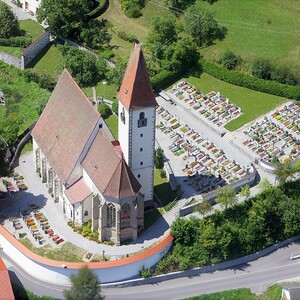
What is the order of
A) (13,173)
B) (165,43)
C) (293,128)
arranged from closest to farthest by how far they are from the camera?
(13,173) < (293,128) < (165,43)

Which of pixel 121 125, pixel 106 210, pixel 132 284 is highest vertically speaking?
pixel 121 125

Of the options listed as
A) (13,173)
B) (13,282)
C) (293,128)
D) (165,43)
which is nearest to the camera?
(13,282)

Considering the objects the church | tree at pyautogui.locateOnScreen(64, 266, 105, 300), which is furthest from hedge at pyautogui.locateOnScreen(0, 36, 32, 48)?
tree at pyautogui.locateOnScreen(64, 266, 105, 300)

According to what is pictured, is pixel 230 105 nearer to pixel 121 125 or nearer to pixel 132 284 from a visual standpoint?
pixel 121 125

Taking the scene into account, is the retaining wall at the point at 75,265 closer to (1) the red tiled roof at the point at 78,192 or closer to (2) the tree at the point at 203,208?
(2) the tree at the point at 203,208

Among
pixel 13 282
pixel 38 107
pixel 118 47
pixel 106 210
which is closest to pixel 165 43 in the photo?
pixel 118 47

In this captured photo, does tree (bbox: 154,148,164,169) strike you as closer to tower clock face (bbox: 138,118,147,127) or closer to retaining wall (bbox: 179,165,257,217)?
retaining wall (bbox: 179,165,257,217)
